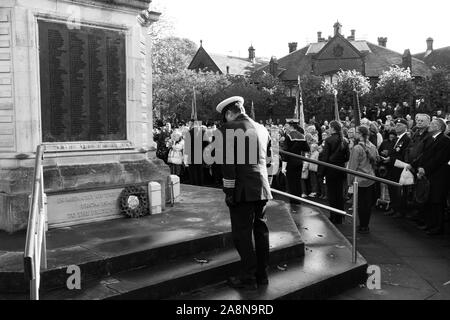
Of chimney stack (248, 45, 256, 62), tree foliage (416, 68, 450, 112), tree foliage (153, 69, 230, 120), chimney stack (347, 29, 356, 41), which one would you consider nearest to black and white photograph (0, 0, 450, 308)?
tree foliage (416, 68, 450, 112)

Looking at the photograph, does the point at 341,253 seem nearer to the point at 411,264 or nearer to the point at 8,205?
the point at 411,264

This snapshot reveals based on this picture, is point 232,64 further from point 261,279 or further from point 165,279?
point 165,279

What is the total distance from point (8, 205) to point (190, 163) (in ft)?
28.2

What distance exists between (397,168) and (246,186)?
656 centimetres

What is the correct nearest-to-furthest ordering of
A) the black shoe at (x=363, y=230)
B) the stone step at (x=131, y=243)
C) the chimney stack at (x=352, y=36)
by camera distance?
the stone step at (x=131, y=243)
the black shoe at (x=363, y=230)
the chimney stack at (x=352, y=36)

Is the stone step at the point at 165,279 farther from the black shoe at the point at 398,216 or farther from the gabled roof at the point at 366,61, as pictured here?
the gabled roof at the point at 366,61

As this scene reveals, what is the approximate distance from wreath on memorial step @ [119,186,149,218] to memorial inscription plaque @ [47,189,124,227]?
8 cm

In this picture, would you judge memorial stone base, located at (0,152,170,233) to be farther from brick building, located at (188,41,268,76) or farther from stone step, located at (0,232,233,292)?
brick building, located at (188,41,268,76)

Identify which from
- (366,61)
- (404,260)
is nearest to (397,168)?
(404,260)

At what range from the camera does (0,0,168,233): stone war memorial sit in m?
6.04

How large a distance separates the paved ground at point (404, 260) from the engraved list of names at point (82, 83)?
4.03m

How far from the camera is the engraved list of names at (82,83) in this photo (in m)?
6.32

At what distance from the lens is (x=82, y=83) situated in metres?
6.61

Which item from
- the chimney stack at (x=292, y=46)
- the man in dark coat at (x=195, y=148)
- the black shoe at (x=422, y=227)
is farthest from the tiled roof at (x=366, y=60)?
the black shoe at (x=422, y=227)
